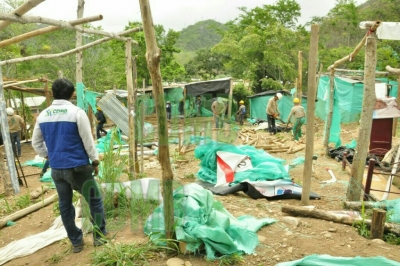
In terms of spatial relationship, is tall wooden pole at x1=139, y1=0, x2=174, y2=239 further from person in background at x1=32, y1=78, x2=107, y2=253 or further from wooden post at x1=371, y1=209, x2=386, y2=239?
wooden post at x1=371, y1=209, x2=386, y2=239

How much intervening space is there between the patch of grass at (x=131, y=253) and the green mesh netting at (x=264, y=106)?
16889 mm

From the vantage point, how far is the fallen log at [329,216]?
3.78m

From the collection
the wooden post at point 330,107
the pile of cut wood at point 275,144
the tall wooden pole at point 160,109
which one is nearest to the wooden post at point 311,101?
the tall wooden pole at point 160,109

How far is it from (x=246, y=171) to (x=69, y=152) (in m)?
3.93

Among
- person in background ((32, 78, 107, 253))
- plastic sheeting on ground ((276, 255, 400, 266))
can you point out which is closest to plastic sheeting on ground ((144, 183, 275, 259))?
plastic sheeting on ground ((276, 255, 400, 266))

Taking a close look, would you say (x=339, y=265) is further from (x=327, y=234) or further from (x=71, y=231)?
→ (x=71, y=231)

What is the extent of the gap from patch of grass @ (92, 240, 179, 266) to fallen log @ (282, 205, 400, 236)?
74.5 inches

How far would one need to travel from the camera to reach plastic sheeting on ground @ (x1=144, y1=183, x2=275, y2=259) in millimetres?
3045

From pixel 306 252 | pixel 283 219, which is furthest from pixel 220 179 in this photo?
pixel 306 252

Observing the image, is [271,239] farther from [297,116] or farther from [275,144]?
[297,116]

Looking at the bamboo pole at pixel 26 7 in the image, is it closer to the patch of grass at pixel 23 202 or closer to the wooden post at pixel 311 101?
A: the wooden post at pixel 311 101

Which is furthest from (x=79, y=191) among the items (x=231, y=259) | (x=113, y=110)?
(x=113, y=110)

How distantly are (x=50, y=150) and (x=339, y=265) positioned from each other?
275cm

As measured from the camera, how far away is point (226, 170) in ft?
21.2
